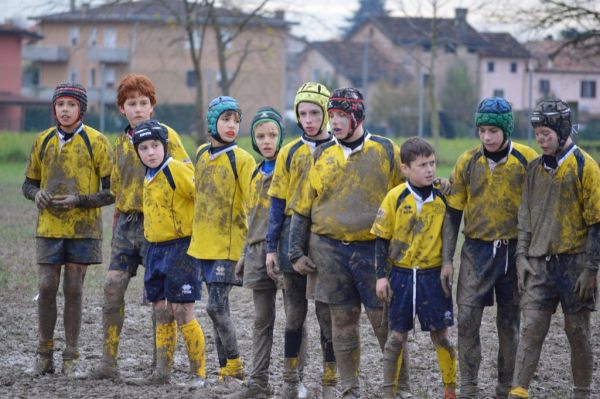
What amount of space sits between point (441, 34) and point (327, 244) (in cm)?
4857

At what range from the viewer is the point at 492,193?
675 cm

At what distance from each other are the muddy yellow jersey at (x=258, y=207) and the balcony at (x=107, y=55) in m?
48.0

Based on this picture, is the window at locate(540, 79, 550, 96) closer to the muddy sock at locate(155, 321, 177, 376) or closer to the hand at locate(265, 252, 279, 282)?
the muddy sock at locate(155, 321, 177, 376)

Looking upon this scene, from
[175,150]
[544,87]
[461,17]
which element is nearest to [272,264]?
[175,150]

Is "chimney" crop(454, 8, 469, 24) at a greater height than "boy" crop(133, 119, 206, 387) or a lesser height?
greater

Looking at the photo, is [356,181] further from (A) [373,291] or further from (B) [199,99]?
(B) [199,99]

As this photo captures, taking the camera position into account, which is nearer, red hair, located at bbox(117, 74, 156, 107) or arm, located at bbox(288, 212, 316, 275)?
arm, located at bbox(288, 212, 316, 275)

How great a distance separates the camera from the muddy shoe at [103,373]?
7.71 metres

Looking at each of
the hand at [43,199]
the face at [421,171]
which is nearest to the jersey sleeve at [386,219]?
the face at [421,171]

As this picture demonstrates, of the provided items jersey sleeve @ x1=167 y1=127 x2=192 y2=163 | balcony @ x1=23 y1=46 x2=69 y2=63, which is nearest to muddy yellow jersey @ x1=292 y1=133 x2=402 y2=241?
jersey sleeve @ x1=167 y1=127 x2=192 y2=163

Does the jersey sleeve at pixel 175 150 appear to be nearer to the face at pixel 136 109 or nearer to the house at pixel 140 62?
the face at pixel 136 109

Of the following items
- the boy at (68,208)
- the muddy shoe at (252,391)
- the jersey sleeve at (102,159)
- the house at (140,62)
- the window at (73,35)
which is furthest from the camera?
the window at (73,35)

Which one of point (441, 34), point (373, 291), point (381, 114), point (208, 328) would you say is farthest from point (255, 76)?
point (373, 291)

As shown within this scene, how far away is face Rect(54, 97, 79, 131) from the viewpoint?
8.14m
